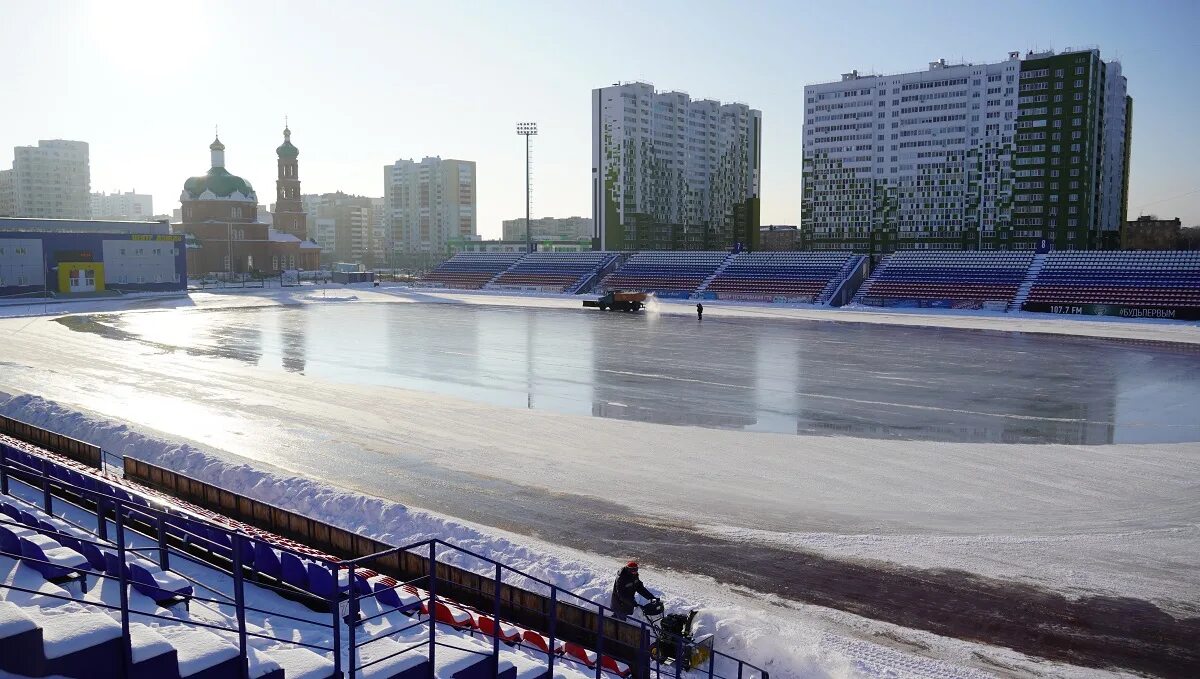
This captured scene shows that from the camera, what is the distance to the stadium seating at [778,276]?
72250 millimetres

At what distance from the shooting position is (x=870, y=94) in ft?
427

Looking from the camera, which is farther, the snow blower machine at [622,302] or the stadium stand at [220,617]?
the snow blower machine at [622,302]

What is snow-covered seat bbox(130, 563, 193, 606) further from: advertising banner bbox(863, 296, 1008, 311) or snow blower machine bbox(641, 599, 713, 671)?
advertising banner bbox(863, 296, 1008, 311)

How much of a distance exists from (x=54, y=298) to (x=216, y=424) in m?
59.6

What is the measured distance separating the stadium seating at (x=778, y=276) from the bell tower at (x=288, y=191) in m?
70.1

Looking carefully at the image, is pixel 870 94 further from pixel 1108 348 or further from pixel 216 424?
pixel 216 424

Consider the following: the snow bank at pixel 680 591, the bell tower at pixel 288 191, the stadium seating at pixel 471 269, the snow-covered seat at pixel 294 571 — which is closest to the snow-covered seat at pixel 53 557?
the snow-covered seat at pixel 294 571

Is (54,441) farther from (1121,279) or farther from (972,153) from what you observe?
(972,153)

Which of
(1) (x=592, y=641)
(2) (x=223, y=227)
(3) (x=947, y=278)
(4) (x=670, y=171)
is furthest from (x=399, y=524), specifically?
(4) (x=670, y=171)

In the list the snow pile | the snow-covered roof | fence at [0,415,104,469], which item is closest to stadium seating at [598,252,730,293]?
the snow-covered roof

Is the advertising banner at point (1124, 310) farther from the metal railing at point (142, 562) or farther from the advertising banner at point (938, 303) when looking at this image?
the metal railing at point (142, 562)

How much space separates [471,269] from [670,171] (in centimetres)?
6600

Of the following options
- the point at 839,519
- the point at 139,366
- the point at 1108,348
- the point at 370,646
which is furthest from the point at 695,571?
the point at 1108,348

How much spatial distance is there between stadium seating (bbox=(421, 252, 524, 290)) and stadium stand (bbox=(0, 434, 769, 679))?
272 ft
